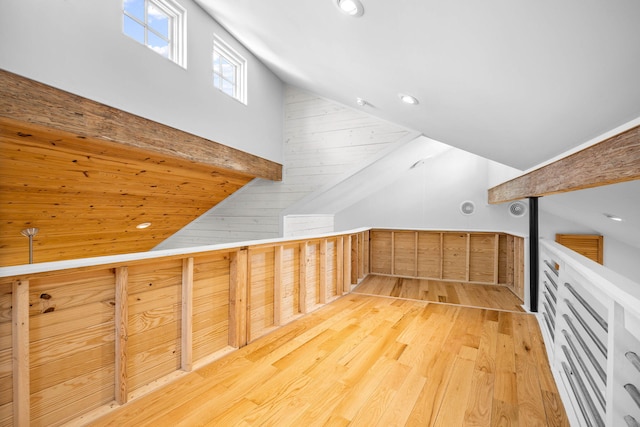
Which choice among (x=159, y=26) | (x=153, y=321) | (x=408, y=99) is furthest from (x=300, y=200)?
(x=153, y=321)

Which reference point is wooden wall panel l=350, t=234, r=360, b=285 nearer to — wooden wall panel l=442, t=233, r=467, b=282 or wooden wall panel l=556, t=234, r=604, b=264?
wooden wall panel l=442, t=233, r=467, b=282

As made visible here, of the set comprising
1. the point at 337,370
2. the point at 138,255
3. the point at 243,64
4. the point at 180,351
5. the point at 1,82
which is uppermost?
the point at 243,64

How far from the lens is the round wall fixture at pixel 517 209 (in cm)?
538

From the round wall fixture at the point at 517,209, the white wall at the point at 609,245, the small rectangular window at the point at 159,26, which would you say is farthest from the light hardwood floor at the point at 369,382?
the white wall at the point at 609,245

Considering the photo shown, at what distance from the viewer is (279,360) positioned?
2275mm

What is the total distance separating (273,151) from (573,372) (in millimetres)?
4208

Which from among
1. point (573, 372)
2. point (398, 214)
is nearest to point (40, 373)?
point (573, 372)

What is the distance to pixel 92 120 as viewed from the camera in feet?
7.34

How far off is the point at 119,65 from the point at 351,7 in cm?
205

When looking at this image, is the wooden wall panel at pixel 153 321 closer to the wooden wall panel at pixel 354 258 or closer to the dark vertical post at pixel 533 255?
the wooden wall panel at pixel 354 258

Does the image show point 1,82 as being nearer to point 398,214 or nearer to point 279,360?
point 279,360

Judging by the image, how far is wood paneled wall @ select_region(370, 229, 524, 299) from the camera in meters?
5.03

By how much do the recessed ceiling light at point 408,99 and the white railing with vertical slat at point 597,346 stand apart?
64.6 inches

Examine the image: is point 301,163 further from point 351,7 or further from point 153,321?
point 153,321
